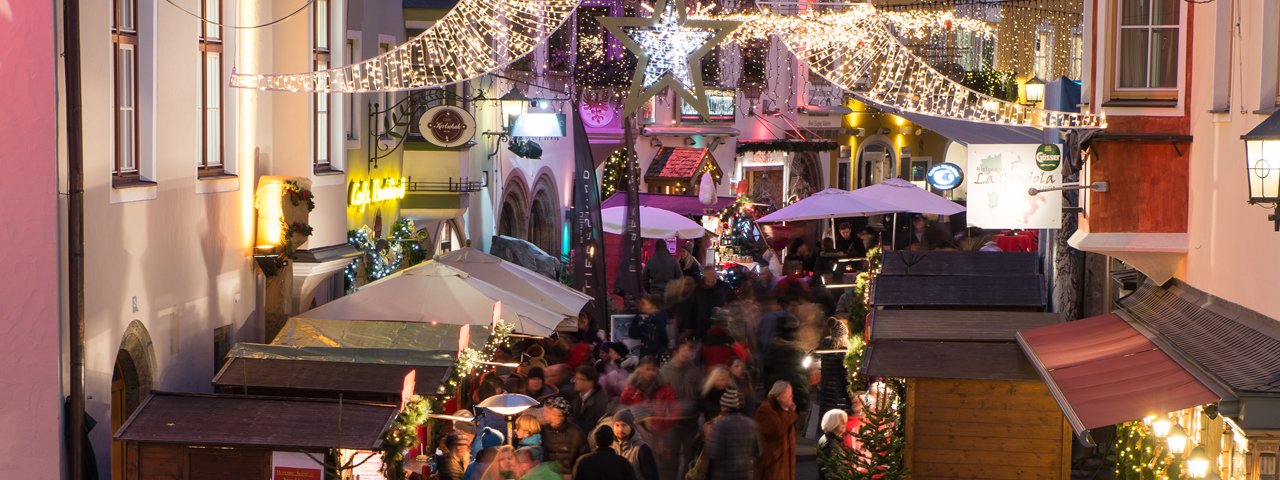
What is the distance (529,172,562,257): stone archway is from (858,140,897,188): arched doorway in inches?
684

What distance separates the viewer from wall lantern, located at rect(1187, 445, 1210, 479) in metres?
9.61

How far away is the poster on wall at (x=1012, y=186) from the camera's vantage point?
1480cm

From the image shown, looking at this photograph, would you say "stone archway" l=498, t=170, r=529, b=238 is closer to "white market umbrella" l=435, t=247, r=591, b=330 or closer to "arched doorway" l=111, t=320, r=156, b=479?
"white market umbrella" l=435, t=247, r=591, b=330

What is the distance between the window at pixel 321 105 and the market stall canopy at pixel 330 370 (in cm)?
381

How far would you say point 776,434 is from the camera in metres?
13.8

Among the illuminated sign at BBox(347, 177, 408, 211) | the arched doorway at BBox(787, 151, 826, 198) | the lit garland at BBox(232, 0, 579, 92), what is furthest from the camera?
the arched doorway at BBox(787, 151, 826, 198)

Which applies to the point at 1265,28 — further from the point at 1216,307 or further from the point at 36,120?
the point at 36,120

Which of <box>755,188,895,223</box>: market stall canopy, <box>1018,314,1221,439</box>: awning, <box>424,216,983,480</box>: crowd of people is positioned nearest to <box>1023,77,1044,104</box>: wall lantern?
<box>755,188,895,223</box>: market stall canopy

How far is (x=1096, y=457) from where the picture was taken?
15.5 m

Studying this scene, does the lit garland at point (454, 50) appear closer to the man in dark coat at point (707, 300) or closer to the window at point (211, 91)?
the window at point (211, 91)

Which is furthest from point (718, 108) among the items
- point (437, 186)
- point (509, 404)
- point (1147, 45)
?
point (1147, 45)

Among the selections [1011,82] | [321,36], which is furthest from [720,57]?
[321,36]

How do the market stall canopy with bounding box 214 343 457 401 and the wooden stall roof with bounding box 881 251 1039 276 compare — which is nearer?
the market stall canopy with bounding box 214 343 457 401

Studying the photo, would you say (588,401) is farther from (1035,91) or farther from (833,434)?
(1035,91)
